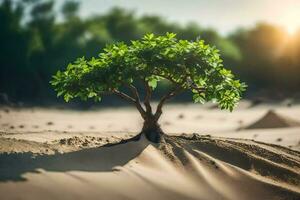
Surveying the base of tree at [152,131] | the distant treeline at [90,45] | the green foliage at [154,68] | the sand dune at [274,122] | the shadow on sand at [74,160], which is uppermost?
the distant treeline at [90,45]

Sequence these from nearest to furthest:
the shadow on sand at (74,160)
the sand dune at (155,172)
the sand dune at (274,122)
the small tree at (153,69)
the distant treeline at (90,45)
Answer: the sand dune at (155,172)
the shadow on sand at (74,160)
the small tree at (153,69)
the sand dune at (274,122)
the distant treeline at (90,45)

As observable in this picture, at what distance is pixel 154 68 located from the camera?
9.90m

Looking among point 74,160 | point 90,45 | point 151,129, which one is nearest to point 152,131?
point 151,129

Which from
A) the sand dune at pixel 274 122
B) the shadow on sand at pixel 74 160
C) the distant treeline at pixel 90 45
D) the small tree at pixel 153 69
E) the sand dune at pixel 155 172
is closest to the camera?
the sand dune at pixel 155 172

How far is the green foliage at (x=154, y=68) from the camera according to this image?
378 inches

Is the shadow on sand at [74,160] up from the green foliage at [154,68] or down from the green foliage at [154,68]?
down

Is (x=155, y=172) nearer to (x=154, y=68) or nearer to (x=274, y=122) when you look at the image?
(x=154, y=68)

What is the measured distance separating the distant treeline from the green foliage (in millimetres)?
26354

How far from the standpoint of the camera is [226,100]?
1011 cm

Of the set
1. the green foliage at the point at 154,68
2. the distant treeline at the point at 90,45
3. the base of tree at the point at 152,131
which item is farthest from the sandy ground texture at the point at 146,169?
the distant treeline at the point at 90,45

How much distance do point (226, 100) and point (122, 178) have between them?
117 inches

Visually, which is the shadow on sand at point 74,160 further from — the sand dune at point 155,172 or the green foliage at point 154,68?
the green foliage at point 154,68

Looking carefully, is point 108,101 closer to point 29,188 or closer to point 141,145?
point 141,145

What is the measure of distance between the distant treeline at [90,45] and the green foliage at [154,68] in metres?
26.4
